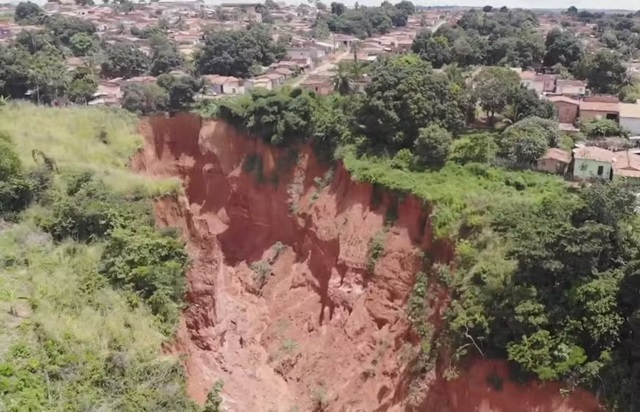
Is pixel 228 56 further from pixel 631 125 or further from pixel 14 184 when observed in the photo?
pixel 631 125

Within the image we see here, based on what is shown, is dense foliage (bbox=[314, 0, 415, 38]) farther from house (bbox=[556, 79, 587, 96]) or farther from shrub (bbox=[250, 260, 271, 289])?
shrub (bbox=[250, 260, 271, 289])

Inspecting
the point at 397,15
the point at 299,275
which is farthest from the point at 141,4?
the point at 299,275

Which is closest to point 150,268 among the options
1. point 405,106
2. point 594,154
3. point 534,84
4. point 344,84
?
point 405,106

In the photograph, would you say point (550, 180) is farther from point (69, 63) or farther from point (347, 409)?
point (69, 63)

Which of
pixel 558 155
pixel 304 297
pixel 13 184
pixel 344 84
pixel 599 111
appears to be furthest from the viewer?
pixel 344 84

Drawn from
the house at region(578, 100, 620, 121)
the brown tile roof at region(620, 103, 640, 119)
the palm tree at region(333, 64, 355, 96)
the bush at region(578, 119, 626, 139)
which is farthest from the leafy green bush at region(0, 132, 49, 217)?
the brown tile roof at region(620, 103, 640, 119)

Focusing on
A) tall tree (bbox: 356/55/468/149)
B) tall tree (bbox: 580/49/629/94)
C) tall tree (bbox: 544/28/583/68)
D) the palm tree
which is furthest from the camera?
tall tree (bbox: 544/28/583/68)

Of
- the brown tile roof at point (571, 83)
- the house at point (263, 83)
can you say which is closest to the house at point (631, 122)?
the brown tile roof at point (571, 83)
